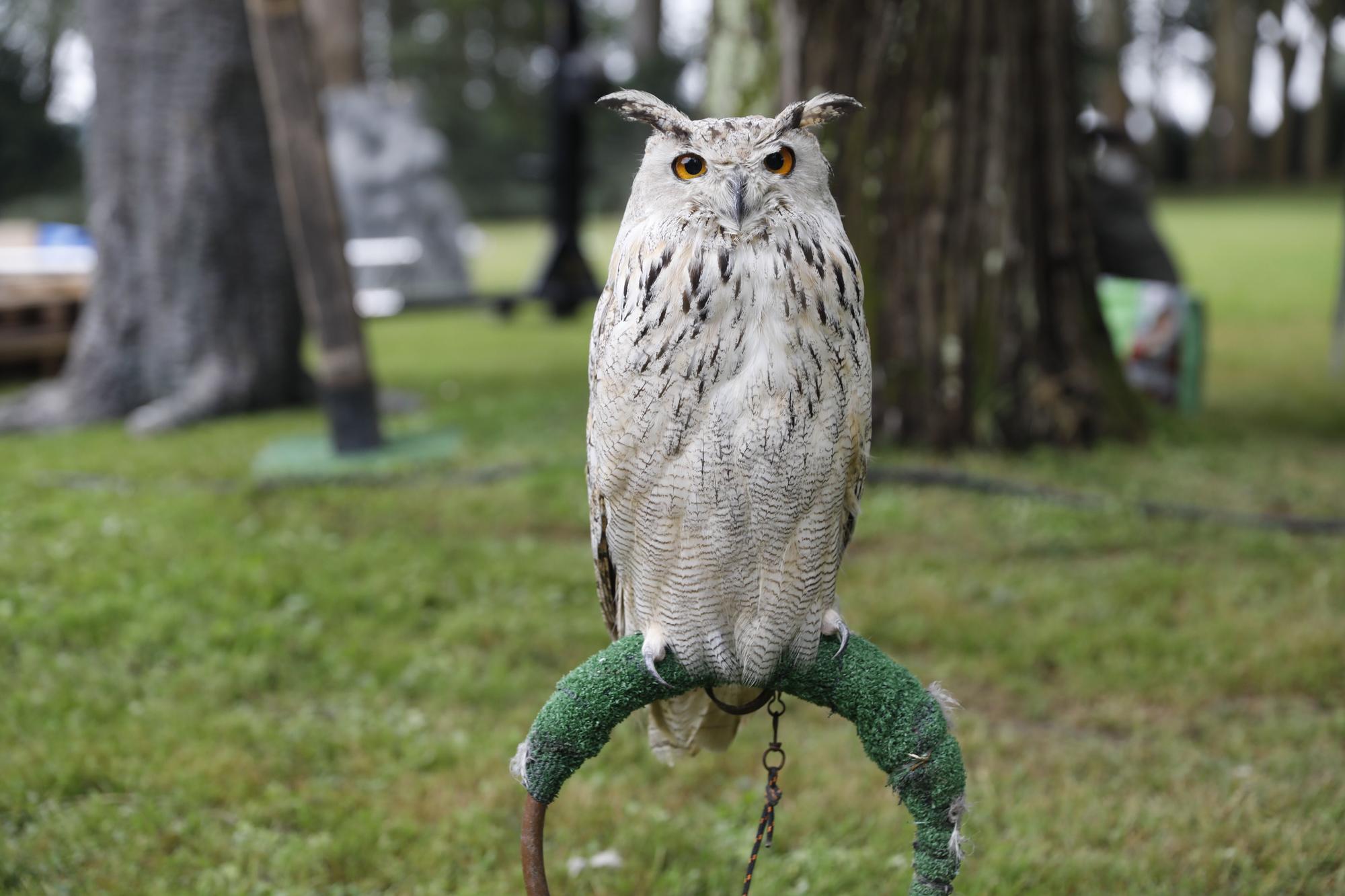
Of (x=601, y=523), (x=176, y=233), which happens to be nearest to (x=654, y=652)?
(x=601, y=523)

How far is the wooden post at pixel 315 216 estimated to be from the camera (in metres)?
5.45

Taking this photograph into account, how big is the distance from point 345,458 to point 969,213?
3188 millimetres

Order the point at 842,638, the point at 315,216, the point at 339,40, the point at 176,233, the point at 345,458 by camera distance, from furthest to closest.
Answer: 1. the point at 339,40
2. the point at 176,233
3. the point at 345,458
4. the point at 315,216
5. the point at 842,638

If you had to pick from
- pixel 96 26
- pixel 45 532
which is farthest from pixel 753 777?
pixel 96 26

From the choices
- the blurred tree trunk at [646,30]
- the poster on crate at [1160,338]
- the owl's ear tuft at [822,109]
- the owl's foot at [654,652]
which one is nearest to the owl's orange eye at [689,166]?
the owl's ear tuft at [822,109]

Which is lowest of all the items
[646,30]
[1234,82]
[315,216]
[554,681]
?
[554,681]

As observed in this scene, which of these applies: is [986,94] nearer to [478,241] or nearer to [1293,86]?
[478,241]

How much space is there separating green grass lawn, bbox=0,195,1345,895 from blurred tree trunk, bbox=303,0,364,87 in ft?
36.6

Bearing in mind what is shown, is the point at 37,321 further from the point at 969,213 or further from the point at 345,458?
the point at 969,213

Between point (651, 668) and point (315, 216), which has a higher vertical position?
point (315, 216)

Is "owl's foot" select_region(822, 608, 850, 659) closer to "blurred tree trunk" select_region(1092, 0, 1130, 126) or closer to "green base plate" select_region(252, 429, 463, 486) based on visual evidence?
"green base plate" select_region(252, 429, 463, 486)

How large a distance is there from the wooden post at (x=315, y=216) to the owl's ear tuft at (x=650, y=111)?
428cm

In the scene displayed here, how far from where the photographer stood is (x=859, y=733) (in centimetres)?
→ 180

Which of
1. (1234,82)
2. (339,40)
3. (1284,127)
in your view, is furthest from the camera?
(1284,127)
